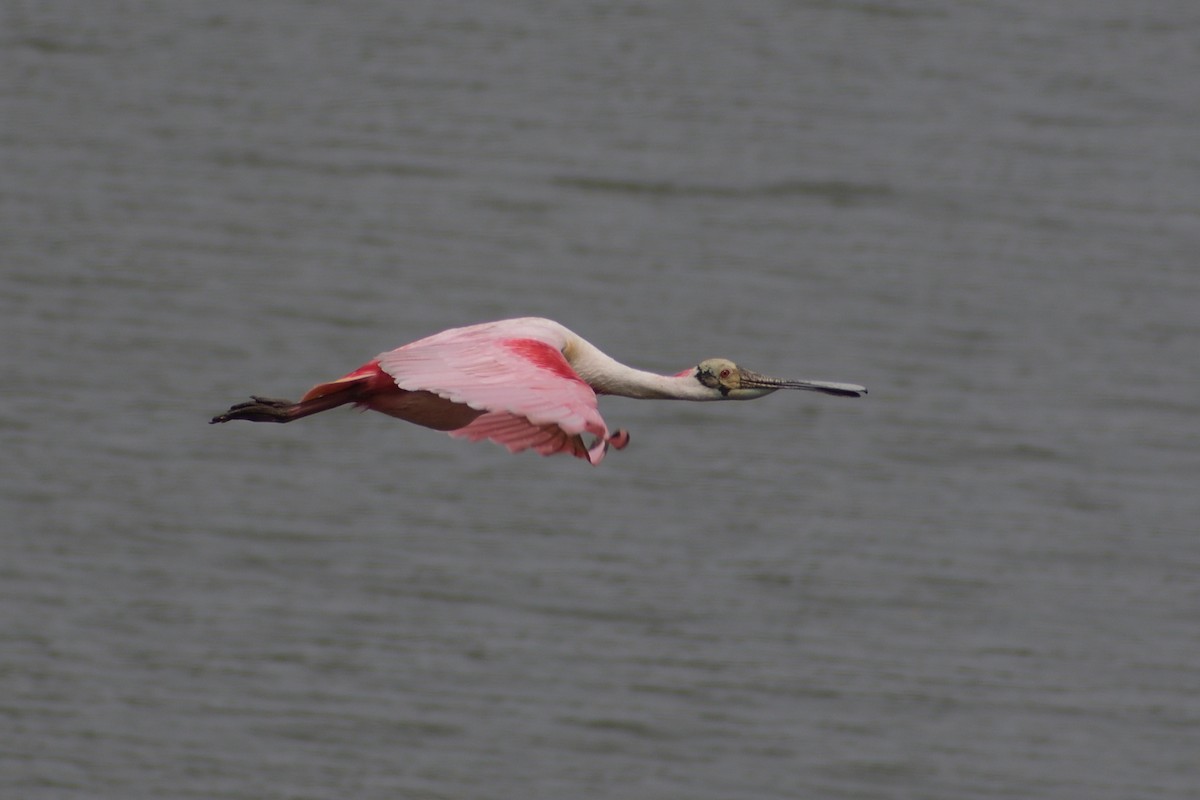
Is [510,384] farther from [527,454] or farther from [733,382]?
[527,454]

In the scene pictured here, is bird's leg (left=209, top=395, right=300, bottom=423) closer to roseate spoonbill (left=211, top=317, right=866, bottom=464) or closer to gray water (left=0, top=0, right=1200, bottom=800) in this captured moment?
roseate spoonbill (left=211, top=317, right=866, bottom=464)

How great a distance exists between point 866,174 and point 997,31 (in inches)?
135

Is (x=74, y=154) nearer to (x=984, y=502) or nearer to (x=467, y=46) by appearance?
(x=467, y=46)

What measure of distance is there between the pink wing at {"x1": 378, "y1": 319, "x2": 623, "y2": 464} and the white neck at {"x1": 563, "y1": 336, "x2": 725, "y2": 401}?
27.3 inches

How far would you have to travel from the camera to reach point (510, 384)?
738 centimetres

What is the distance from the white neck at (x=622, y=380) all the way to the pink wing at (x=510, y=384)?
693 mm


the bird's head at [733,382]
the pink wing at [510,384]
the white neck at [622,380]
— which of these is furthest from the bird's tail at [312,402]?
the bird's head at [733,382]

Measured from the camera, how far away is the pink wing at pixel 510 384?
7.10 m

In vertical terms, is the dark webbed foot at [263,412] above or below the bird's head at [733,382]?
below

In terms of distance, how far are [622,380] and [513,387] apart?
1849 mm

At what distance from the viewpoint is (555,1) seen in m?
24.8

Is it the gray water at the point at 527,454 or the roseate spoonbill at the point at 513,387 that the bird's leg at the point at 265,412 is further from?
the gray water at the point at 527,454

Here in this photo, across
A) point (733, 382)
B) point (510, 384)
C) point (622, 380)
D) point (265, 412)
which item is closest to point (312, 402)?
point (265, 412)

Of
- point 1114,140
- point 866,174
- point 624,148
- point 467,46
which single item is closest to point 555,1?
point 467,46
